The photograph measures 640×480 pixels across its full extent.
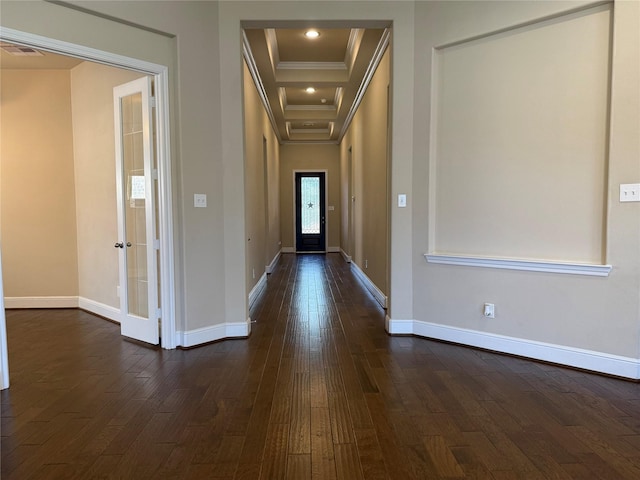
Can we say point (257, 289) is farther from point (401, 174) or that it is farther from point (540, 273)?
point (540, 273)

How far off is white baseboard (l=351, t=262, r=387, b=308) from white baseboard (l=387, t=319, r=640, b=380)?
952 millimetres

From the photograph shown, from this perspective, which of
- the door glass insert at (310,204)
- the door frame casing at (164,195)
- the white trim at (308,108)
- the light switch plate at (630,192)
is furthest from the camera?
the door glass insert at (310,204)

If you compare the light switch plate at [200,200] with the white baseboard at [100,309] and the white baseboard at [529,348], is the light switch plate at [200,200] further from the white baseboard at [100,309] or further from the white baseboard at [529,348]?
the white baseboard at [529,348]

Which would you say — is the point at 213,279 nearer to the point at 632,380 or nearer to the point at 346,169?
the point at 632,380

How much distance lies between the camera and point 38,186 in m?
4.63

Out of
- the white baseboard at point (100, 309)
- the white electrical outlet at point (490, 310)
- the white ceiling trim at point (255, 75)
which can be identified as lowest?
the white baseboard at point (100, 309)

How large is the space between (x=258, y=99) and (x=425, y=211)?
345 cm

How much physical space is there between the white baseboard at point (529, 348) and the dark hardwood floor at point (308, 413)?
0.33ft

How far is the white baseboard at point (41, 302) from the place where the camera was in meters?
4.73

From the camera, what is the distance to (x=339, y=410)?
90.5 inches

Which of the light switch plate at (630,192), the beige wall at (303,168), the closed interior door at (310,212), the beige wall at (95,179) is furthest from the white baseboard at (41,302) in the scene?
the closed interior door at (310,212)

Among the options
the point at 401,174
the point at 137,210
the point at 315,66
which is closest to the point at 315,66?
the point at 315,66

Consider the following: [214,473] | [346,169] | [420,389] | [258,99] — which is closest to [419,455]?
[420,389]

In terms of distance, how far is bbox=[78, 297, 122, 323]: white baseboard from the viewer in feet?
13.9
